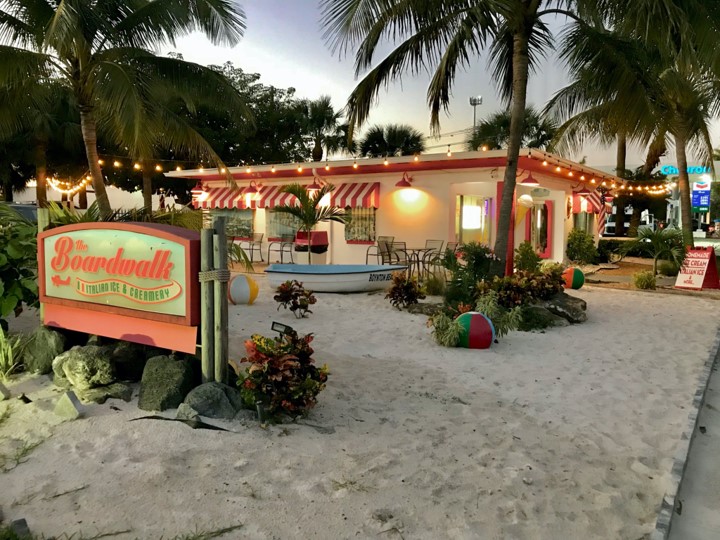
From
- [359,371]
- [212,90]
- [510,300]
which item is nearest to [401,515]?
[359,371]

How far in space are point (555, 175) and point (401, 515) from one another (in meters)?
14.3

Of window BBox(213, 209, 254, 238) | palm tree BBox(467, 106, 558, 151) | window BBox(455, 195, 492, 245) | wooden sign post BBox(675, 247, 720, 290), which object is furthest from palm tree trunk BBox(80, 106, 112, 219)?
palm tree BBox(467, 106, 558, 151)

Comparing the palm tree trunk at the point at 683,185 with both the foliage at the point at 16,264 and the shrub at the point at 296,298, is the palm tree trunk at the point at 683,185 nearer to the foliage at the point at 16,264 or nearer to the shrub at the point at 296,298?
the shrub at the point at 296,298

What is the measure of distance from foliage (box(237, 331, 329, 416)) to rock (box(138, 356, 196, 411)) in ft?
1.31

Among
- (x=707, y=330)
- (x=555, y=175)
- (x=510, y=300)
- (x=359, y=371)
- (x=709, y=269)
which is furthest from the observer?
(x=555, y=175)

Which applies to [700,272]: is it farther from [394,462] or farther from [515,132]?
[394,462]

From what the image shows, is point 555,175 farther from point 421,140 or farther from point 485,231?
point 421,140

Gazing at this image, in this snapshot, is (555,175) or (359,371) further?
(555,175)

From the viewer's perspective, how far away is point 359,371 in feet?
18.0

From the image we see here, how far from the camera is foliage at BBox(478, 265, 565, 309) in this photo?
826 centimetres

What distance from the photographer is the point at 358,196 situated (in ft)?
47.9

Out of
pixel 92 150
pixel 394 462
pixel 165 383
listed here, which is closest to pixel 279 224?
pixel 92 150

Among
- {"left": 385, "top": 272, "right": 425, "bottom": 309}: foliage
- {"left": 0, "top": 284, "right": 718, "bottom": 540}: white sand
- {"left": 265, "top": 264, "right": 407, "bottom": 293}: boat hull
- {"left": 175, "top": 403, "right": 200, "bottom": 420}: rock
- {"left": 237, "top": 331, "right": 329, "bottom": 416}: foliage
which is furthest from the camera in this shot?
{"left": 265, "top": 264, "right": 407, "bottom": 293}: boat hull

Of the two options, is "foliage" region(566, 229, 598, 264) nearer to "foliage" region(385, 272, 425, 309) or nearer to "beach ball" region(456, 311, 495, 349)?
"foliage" region(385, 272, 425, 309)
